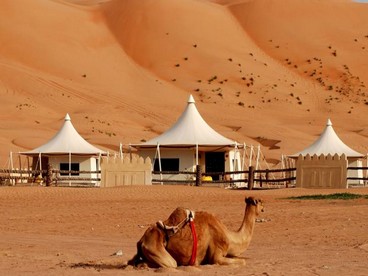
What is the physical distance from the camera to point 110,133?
65.6 metres

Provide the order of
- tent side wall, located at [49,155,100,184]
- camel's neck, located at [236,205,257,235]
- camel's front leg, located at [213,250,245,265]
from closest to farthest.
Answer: camel's front leg, located at [213,250,245,265]
camel's neck, located at [236,205,257,235]
tent side wall, located at [49,155,100,184]

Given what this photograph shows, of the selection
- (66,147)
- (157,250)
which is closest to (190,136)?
(66,147)

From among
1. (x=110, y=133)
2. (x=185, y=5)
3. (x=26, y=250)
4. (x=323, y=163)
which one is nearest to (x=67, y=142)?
(x=323, y=163)

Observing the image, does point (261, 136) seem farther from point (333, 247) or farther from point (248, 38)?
point (333, 247)

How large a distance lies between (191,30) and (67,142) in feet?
173

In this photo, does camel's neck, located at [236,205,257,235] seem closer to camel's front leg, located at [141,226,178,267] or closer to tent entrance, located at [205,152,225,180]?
camel's front leg, located at [141,226,178,267]

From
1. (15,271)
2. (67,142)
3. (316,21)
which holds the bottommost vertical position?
(15,271)

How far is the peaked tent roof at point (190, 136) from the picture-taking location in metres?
40.2

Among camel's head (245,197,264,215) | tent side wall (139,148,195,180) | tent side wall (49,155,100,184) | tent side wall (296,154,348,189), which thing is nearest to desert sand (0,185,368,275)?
camel's head (245,197,264,215)

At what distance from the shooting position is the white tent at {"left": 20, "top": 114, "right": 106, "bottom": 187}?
142 feet

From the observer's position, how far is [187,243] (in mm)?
10562

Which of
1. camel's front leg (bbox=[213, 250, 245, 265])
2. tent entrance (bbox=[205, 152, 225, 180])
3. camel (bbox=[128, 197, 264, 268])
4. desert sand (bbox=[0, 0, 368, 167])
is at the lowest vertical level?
camel's front leg (bbox=[213, 250, 245, 265])

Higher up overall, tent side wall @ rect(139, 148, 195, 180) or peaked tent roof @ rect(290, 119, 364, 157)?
peaked tent roof @ rect(290, 119, 364, 157)

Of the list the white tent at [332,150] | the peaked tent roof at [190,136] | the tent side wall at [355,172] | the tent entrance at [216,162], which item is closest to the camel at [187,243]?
the tent side wall at [355,172]
